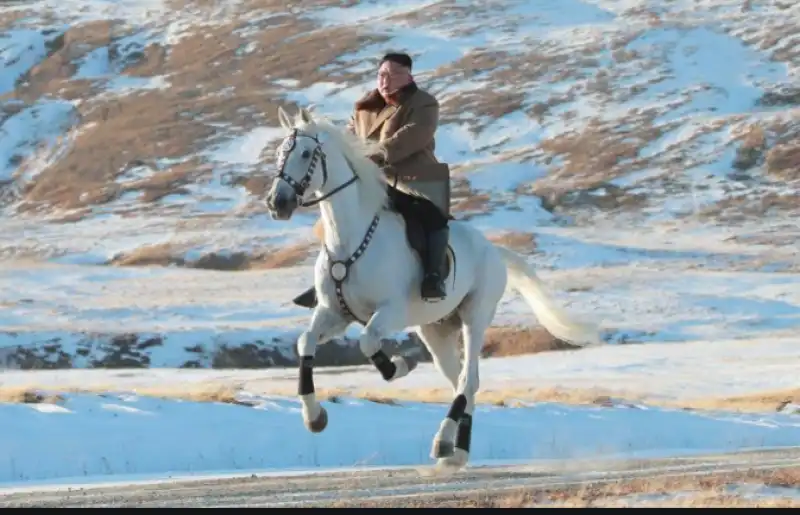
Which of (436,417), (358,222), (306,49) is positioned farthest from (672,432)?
(306,49)

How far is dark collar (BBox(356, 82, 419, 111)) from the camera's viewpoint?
1395 centimetres

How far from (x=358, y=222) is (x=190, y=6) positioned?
147 meters

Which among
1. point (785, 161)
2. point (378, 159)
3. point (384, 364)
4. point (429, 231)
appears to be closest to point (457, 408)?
point (384, 364)

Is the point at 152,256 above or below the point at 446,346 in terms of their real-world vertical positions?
below

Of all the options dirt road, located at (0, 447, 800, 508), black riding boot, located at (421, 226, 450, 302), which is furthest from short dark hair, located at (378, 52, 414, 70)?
dirt road, located at (0, 447, 800, 508)

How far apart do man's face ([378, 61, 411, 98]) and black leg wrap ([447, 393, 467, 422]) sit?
3.11 m

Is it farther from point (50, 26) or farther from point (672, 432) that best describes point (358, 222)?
point (50, 26)

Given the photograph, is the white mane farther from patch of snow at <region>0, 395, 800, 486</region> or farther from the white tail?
the white tail

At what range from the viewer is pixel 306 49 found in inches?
5330

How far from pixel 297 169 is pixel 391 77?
2151 mm

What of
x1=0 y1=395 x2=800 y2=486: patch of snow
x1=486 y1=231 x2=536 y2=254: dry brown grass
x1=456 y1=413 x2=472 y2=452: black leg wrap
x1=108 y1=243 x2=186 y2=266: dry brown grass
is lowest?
x1=108 y1=243 x2=186 y2=266: dry brown grass

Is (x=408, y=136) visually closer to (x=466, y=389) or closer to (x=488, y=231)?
(x=466, y=389)

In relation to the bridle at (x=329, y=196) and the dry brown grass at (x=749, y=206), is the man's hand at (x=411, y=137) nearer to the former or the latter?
the bridle at (x=329, y=196)

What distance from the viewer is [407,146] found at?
13.9 m
